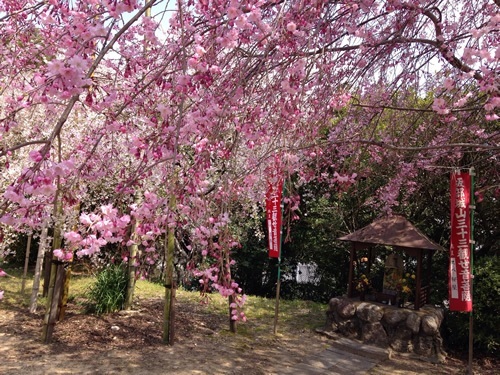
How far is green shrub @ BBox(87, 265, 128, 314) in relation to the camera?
617cm

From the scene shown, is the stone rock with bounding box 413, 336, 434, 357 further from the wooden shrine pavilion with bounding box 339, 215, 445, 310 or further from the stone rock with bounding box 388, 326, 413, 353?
the wooden shrine pavilion with bounding box 339, 215, 445, 310

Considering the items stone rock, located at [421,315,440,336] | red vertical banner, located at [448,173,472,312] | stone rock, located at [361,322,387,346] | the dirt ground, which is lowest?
the dirt ground

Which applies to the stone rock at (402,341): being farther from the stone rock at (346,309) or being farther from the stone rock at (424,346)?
the stone rock at (346,309)

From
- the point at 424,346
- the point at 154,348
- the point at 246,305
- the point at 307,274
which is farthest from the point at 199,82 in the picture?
the point at 307,274

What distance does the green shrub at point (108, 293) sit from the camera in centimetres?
617

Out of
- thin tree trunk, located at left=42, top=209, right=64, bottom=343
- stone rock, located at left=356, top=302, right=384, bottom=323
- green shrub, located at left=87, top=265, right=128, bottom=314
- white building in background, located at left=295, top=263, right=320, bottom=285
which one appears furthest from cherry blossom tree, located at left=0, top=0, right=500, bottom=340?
white building in background, located at left=295, top=263, right=320, bottom=285

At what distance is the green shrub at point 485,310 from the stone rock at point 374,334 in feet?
3.44

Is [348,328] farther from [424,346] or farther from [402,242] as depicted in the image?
[402,242]

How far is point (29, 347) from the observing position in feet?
15.5

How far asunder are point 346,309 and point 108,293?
11.2ft

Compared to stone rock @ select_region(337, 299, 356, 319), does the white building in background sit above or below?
above

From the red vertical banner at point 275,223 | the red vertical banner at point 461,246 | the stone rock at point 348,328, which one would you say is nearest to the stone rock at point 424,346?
the stone rock at point 348,328

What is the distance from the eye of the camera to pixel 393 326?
5.74 metres

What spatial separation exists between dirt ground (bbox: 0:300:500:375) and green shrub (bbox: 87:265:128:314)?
186 millimetres
